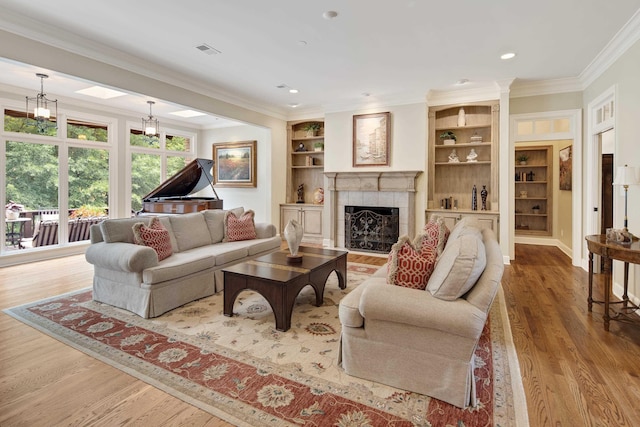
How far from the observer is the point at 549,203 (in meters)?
7.28

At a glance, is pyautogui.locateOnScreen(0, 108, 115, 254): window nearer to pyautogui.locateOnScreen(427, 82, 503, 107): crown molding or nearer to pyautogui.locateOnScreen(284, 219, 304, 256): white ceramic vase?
pyautogui.locateOnScreen(284, 219, 304, 256): white ceramic vase

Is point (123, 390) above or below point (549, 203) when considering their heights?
below

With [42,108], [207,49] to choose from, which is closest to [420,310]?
[207,49]

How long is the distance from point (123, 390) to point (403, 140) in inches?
217

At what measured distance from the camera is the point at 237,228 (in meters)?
4.75

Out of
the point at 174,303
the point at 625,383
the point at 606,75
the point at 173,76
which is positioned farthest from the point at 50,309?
the point at 606,75

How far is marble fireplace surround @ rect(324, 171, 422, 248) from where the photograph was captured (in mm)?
6086

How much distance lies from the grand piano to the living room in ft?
3.54

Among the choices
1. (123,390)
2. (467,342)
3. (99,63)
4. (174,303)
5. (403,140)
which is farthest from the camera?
(403,140)

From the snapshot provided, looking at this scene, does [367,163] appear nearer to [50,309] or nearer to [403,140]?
[403,140]

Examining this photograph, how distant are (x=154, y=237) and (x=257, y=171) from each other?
4585mm

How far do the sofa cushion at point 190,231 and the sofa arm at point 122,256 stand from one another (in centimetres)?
84

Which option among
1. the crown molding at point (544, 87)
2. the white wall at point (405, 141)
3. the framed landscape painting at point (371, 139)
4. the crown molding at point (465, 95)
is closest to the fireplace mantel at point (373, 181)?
the white wall at point (405, 141)

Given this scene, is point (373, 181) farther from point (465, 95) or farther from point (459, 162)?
point (465, 95)
